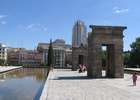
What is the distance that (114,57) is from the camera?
29594mm

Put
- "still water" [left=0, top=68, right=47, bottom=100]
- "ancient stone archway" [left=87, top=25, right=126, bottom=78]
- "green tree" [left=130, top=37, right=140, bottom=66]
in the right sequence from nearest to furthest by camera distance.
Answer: "still water" [left=0, top=68, right=47, bottom=100], "ancient stone archway" [left=87, top=25, right=126, bottom=78], "green tree" [left=130, top=37, right=140, bottom=66]

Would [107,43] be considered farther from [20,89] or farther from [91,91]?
[91,91]

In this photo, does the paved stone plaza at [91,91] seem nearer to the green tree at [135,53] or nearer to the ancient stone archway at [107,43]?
the ancient stone archway at [107,43]

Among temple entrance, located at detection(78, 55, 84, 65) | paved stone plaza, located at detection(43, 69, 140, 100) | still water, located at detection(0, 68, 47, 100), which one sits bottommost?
still water, located at detection(0, 68, 47, 100)

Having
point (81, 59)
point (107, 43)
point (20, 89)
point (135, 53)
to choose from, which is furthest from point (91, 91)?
point (135, 53)

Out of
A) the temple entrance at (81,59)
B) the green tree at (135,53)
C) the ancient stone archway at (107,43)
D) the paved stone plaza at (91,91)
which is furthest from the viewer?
the green tree at (135,53)

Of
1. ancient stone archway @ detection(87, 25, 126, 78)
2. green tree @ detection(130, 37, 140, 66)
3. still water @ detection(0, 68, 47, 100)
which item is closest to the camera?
still water @ detection(0, 68, 47, 100)

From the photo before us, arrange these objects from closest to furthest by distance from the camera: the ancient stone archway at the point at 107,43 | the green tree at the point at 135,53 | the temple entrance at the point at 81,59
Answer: the ancient stone archway at the point at 107,43 → the temple entrance at the point at 81,59 → the green tree at the point at 135,53

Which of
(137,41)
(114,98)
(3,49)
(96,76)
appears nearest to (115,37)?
(96,76)

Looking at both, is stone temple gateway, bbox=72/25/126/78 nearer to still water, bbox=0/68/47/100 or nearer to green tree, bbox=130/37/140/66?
still water, bbox=0/68/47/100

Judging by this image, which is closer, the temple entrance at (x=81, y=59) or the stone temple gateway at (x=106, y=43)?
the stone temple gateway at (x=106, y=43)


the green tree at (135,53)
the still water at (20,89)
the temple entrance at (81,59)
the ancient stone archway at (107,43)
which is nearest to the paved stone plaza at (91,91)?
the still water at (20,89)

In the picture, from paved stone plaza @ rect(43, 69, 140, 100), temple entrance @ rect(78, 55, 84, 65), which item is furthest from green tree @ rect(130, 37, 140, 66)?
paved stone plaza @ rect(43, 69, 140, 100)

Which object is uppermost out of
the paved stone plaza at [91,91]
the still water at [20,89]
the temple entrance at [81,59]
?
the temple entrance at [81,59]
